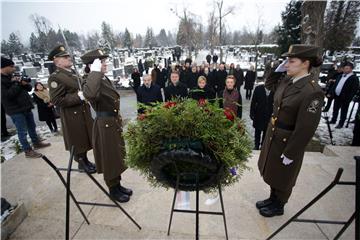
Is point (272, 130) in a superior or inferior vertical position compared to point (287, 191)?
superior

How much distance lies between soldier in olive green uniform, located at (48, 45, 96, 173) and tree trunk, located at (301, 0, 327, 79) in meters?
6.01

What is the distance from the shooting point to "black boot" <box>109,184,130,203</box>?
10.6 ft

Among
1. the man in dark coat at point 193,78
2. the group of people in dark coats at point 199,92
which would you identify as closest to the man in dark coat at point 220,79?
the man in dark coat at point 193,78

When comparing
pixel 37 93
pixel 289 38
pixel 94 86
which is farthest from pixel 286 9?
pixel 94 86

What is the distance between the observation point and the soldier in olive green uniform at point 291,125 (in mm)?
2404

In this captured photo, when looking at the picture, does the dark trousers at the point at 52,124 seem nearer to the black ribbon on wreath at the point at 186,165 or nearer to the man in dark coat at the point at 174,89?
the man in dark coat at the point at 174,89

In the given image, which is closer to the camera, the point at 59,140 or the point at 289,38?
the point at 59,140

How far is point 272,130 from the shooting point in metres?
2.83

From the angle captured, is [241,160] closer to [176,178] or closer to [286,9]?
[176,178]

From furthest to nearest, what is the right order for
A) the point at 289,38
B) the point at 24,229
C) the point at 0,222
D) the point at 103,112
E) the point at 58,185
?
the point at 289,38 → the point at 58,185 → the point at 103,112 → the point at 24,229 → the point at 0,222

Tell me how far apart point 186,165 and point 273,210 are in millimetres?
1780

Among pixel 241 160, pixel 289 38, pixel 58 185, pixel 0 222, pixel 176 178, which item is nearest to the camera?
pixel 241 160

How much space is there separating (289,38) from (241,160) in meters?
23.5

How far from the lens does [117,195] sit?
3273mm
